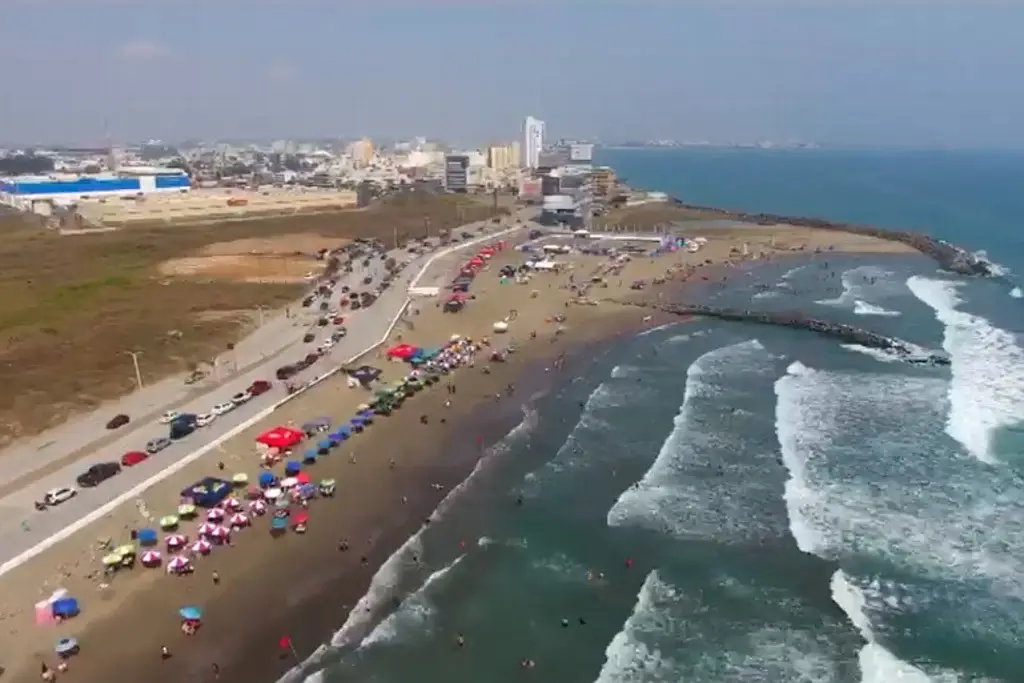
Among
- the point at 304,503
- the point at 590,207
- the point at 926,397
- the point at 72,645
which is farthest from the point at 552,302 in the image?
the point at 590,207

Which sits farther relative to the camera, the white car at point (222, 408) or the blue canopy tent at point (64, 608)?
the white car at point (222, 408)

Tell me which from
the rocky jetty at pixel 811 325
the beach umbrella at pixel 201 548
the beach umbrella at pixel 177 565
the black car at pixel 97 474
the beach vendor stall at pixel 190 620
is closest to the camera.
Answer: the beach vendor stall at pixel 190 620

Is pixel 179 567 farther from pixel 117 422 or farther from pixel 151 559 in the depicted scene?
pixel 117 422

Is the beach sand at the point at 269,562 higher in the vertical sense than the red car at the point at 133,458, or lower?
lower

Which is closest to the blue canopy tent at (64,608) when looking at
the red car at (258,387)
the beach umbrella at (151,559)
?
the beach umbrella at (151,559)

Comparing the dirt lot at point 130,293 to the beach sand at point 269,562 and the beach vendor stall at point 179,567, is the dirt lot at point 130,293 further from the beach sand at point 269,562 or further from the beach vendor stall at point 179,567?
the beach vendor stall at point 179,567

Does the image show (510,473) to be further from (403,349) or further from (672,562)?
(403,349)
